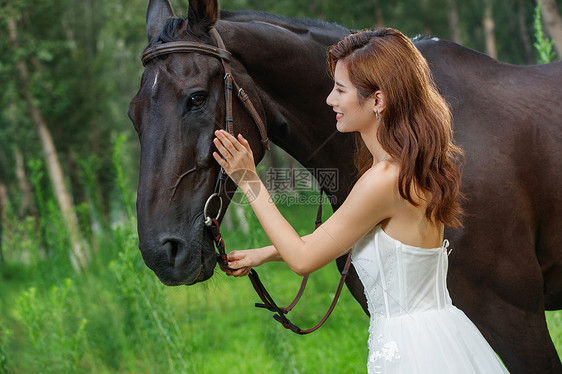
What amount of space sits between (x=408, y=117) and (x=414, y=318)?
74 centimetres

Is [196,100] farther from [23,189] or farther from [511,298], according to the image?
[23,189]

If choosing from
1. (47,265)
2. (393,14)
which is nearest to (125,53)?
(393,14)

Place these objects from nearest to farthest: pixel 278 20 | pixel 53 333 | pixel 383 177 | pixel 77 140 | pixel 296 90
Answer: pixel 383 177, pixel 296 90, pixel 278 20, pixel 53 333, pixel 77 140

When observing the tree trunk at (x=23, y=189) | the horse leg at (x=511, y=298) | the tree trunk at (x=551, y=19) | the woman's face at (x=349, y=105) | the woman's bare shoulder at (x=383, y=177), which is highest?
the woman's face at (x=349, y=105)

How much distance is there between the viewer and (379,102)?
1.83 m

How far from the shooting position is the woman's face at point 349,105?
185 cm

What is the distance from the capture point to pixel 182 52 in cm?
225

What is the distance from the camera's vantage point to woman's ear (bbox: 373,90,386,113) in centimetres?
180

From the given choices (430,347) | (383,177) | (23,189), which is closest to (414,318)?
(430,347)

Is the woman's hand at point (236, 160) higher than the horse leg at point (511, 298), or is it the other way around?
the woman's hand at point (236, 160)

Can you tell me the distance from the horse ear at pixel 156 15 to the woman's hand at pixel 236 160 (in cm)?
84

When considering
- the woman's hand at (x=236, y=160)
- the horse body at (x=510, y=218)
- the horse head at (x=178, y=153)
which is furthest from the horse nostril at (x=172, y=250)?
the horse body at (x=510, y=218)

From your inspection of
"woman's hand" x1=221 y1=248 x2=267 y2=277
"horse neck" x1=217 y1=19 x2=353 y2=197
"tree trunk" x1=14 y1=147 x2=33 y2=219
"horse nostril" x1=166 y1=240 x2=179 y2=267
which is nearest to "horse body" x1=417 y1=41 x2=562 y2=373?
"horse neck" x1=217 y1=19 x2=353 y2=197

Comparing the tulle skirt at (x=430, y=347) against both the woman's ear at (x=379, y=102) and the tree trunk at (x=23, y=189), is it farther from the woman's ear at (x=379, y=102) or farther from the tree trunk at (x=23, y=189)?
the tree trunk at (x=23, y=189)
